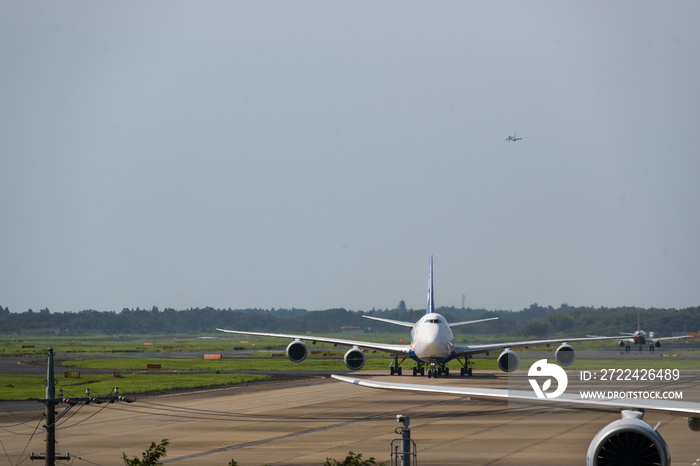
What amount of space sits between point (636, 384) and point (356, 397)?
64.2 feet

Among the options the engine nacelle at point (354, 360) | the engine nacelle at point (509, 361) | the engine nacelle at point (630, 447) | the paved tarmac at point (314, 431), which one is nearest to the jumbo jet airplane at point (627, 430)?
the engine nacelle at point (630, 447)

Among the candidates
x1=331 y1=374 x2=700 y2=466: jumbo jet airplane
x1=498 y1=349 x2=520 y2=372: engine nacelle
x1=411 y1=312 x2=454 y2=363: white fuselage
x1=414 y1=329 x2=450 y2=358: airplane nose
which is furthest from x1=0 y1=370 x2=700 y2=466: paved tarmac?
x1=498 y1=349 x2=520 y2=372: engine nacelle

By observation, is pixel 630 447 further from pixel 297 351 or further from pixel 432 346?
pixel 297 351

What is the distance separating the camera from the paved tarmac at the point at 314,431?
2547 centimetres

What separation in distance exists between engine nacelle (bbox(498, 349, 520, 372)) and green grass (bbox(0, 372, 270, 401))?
53.6 feet

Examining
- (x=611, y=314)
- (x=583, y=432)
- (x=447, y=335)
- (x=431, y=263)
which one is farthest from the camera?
(x=611, y=314)

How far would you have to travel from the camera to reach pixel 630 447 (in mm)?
12922

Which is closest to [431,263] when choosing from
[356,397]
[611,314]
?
[356,397]

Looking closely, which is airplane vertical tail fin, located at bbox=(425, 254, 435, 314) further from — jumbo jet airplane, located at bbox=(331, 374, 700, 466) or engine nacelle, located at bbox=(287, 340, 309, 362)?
jumbo jet airplane, located at bbox=(331, 374, 700, 466)

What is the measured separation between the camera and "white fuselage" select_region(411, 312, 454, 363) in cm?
5462

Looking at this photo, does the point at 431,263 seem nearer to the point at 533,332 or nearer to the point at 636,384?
the point at 636,384

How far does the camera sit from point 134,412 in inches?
1570

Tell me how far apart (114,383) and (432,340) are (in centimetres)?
1965

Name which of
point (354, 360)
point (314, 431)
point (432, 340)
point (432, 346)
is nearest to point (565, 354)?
point (432, 346)
